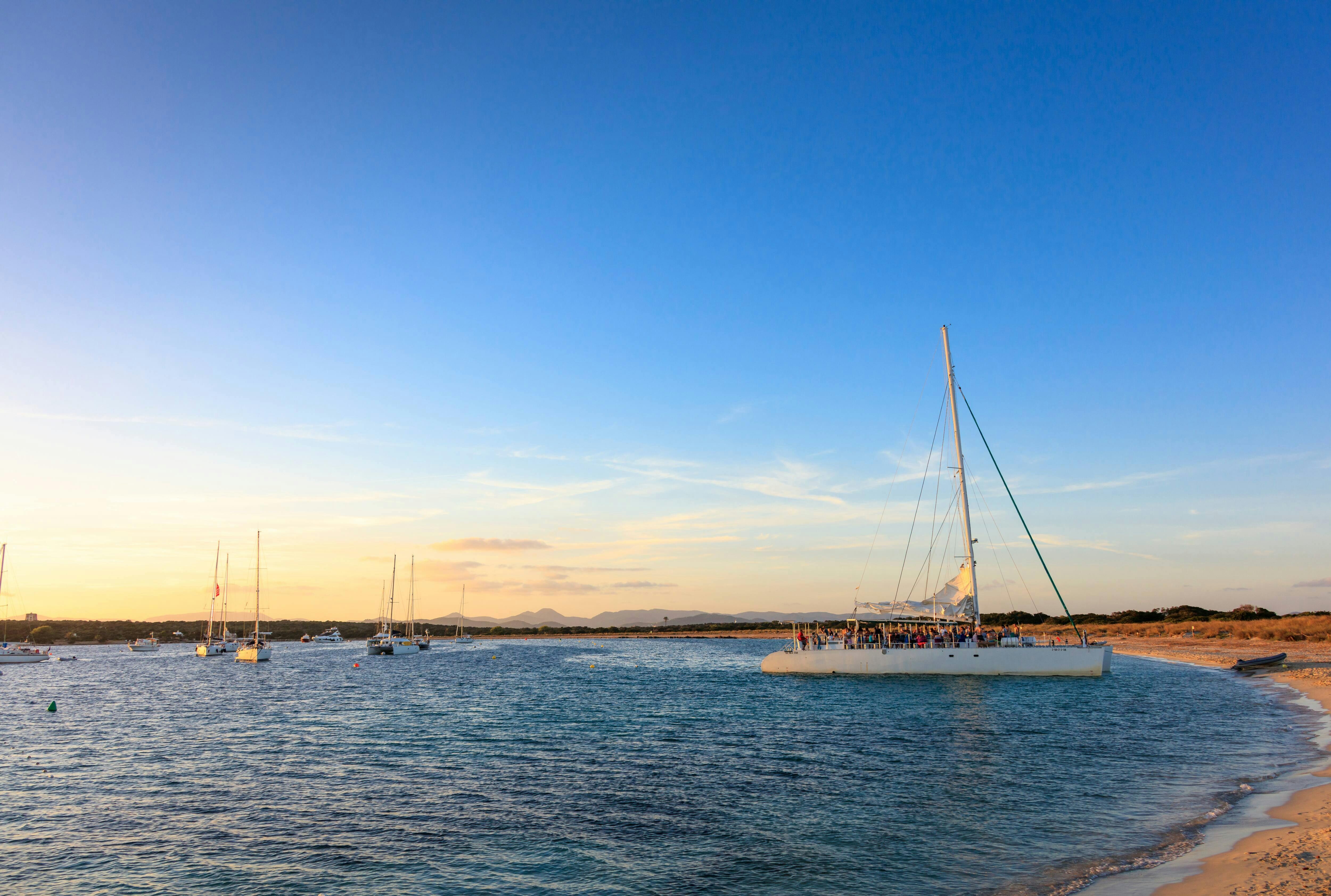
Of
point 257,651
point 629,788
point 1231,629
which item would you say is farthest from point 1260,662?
point 257,651

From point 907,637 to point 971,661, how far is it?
435 cm

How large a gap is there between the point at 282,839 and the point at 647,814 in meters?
8.16

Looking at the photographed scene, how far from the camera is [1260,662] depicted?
52625 mm

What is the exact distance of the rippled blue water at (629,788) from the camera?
13.6m

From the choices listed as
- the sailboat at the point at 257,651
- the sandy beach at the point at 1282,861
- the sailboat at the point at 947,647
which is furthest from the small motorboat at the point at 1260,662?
the sailboat at the point at 257,651

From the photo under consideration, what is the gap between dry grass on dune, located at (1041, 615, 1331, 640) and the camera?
7806 centimetres

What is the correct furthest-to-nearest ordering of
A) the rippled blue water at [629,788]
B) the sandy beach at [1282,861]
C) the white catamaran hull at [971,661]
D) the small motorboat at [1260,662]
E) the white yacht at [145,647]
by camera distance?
the white yacht at [145,647]
the small motorboat at [1260,662]
the white catamaran hull at [971,661]
the rippled blue water at [629,788]
the sandy beach at [1282,861]

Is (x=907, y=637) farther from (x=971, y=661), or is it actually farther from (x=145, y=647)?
(x=145, y=647)

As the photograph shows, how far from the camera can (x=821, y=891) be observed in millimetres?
12492

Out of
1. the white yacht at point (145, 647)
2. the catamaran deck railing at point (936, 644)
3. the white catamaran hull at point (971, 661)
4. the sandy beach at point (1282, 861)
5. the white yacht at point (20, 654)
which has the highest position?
the sandy beach at point (1282, 861)

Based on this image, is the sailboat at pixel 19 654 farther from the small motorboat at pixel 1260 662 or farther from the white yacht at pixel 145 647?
the small motorboat at pixel 1260 662

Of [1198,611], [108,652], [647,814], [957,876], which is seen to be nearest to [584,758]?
[647,814]

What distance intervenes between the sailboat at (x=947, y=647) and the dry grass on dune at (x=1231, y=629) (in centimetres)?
2591

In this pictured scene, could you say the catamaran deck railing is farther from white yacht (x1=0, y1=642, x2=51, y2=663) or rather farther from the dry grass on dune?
white yacht (x1=0, y1=642, x2=51, y2=663)
